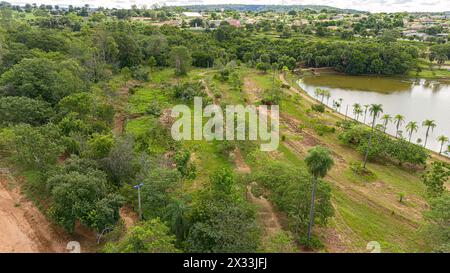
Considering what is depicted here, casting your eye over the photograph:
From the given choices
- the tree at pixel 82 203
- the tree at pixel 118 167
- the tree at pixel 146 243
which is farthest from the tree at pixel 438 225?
the tree at pixel 118 167

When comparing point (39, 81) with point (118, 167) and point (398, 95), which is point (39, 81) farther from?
point (398, 95)

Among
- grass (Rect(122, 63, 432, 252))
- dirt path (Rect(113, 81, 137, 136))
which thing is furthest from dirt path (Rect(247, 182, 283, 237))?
dirt path (Rect(113, 81, 137, 136))

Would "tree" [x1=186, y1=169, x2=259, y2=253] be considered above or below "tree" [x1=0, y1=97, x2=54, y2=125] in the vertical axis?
below

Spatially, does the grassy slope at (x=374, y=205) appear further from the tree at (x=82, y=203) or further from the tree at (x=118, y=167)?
the tree at (x=118, y=167)

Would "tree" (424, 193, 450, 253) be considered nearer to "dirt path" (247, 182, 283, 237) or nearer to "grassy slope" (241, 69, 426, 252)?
"grassy slope" (241, 69, 426, 252)

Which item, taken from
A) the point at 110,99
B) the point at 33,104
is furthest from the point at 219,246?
the point at 110,99

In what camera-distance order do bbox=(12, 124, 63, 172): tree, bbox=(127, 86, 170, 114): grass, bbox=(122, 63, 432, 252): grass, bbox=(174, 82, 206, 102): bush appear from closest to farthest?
bbox=(122, 63, 432, 252): grass < bbox=(12, 124, 63, 172): tree < bbox=(127, 86, 170, 114): grass < bbox=(174, 82, 206, 102): bush

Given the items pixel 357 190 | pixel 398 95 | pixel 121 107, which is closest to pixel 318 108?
pixel 357 190

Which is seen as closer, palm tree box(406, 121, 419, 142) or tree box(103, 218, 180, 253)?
tree box(103, 218, 180, 253)

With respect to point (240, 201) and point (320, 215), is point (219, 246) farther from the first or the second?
point (320, 215)
